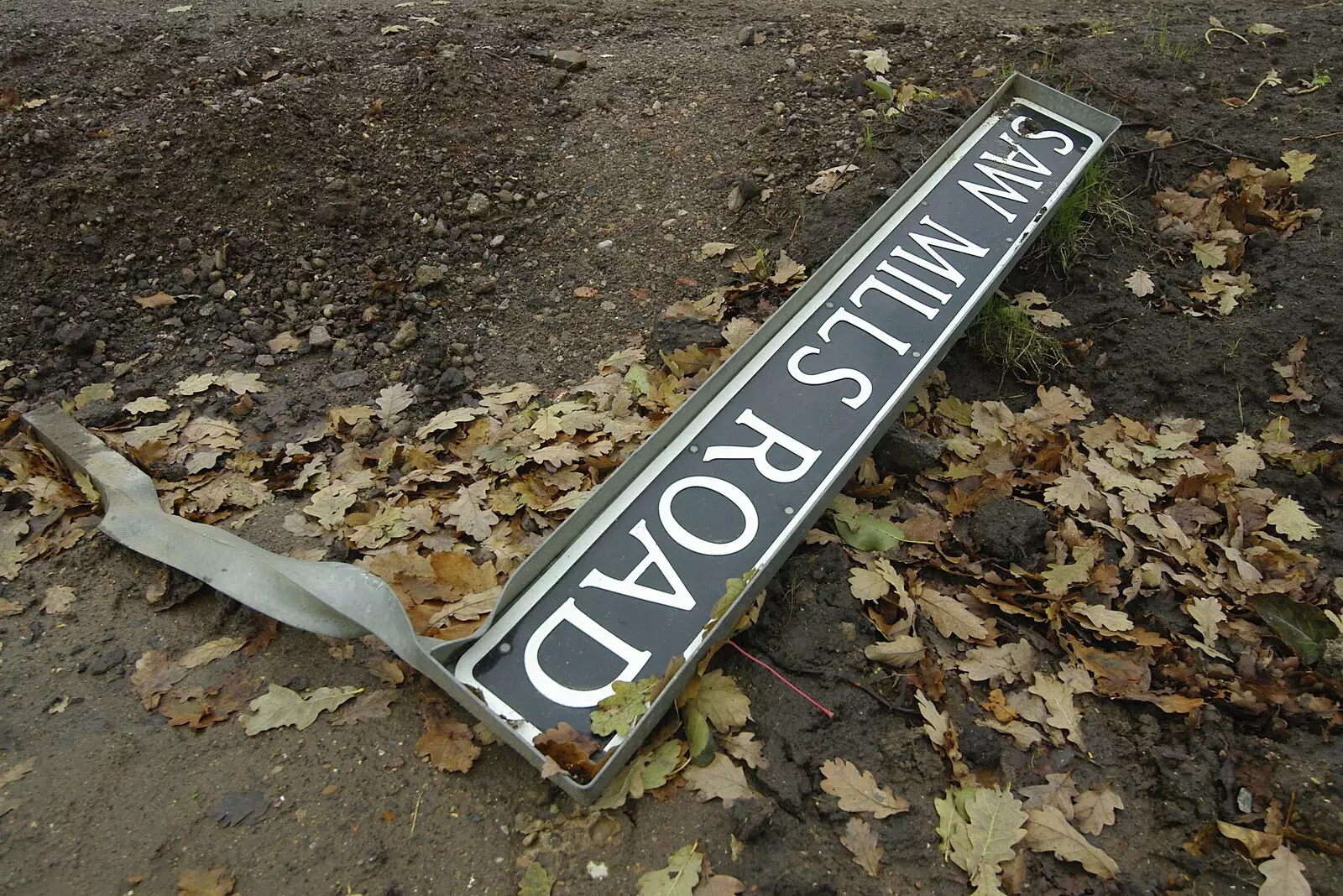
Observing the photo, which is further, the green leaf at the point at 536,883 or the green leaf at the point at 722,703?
the green leaf at the point at 722,703

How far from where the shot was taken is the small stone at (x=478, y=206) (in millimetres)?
3746

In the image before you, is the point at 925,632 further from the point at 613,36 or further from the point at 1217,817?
the point at 613,36

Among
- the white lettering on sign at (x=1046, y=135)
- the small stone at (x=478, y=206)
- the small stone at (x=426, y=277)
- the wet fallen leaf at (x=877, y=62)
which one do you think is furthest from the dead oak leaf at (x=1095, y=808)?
the wet fallen leaf at (x=877, y=62)

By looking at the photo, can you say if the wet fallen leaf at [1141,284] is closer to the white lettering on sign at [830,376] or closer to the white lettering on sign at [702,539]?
the white lettering on sign at [830,376]

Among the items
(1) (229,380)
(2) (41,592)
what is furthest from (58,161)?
(2) (41,592)

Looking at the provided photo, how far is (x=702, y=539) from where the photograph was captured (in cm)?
230

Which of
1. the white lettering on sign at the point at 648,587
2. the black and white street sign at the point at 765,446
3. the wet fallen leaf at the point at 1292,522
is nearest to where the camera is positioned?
the black and white street sign at the point at 765,446

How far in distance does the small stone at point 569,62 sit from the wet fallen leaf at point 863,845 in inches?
151

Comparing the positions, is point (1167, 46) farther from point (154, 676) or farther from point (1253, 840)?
point (154, 676)

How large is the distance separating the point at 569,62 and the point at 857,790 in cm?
380

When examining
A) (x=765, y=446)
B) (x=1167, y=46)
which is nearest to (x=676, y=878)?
(x=765, y=446)

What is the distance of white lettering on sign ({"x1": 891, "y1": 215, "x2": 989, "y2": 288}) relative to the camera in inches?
116

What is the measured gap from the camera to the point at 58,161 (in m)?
3.71

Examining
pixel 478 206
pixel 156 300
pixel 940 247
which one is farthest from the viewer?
pixel 478 206
